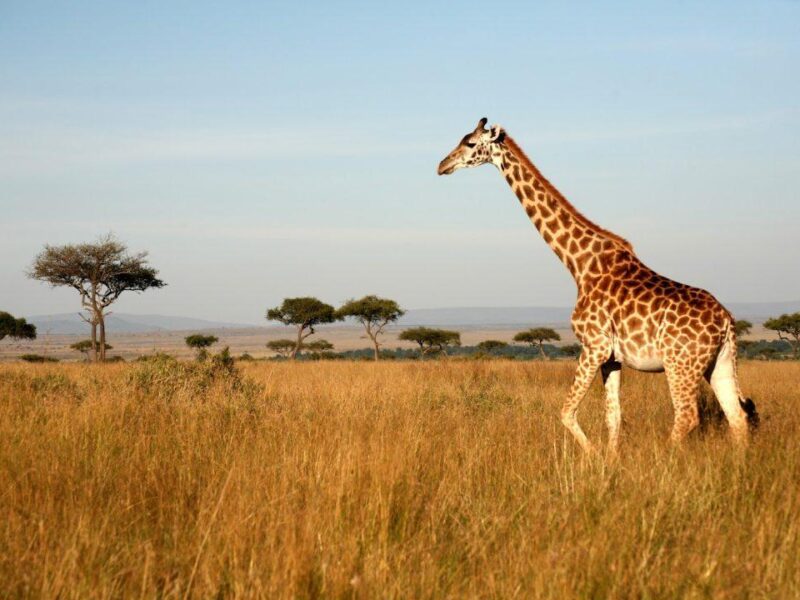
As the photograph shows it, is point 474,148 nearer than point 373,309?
Yes

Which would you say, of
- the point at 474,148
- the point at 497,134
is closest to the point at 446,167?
the point at 474,148

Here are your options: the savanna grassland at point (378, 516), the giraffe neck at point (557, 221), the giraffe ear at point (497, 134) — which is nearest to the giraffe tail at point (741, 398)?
the savanna grassland at point (378, 516)

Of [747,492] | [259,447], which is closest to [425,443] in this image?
[259,447]

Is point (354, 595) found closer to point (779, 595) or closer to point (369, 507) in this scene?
point (369, 507)

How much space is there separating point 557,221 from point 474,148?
1209 mm

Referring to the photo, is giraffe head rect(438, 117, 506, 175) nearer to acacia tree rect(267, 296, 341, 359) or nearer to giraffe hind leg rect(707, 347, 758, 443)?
giraffe hind leg rect(707, 347, 758, 443)

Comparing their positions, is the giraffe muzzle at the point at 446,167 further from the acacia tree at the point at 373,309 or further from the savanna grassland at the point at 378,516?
the acacia tree at the point at 373,309

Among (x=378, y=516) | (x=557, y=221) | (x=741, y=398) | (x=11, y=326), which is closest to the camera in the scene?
(x=378, y=516)

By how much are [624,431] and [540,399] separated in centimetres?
444

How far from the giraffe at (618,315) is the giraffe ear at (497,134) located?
11 mm

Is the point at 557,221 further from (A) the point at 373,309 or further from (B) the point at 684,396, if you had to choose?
(A) the point at 373,309

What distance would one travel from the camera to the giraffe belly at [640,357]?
23.8 ft

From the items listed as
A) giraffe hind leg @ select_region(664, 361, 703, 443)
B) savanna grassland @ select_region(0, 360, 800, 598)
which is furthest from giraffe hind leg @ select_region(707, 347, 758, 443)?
giraffe hind leg @ select_region(664, 361, 703, 443)

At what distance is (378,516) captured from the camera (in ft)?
15.7
